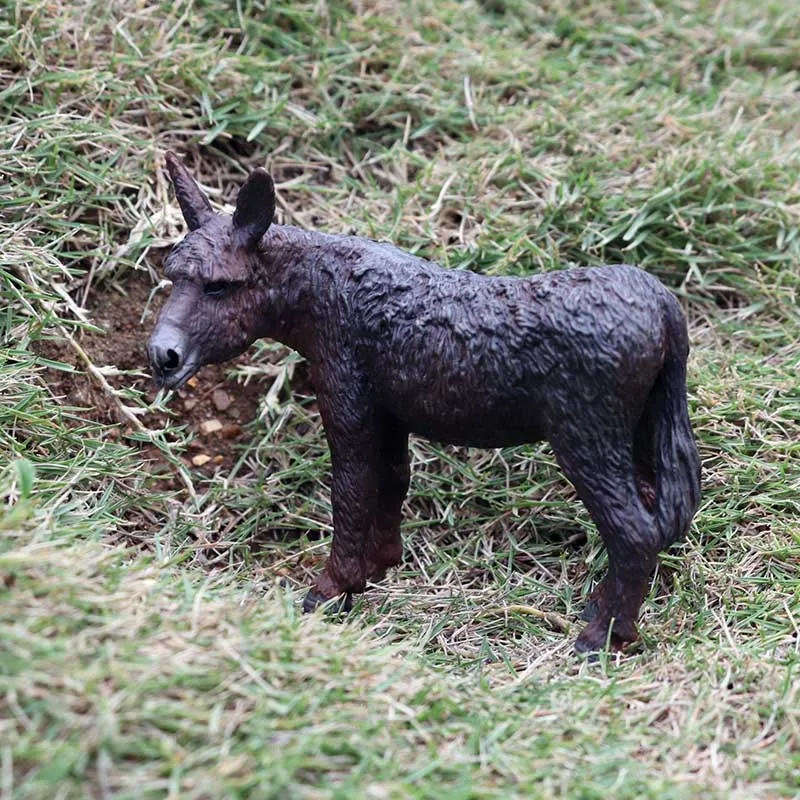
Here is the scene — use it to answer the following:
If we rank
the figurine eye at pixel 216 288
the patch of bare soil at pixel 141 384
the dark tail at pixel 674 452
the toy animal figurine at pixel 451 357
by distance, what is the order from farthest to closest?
the patch of bare soil at pixel 141 384 < the figurine eye at pixel 216 288 < the dark tail at pixel 674 452 < the toy animal figurine at pixel 451 357

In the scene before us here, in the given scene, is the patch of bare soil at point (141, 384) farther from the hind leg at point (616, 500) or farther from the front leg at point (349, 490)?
the hind leg at point (616, 500)

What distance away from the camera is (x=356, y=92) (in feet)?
15.8

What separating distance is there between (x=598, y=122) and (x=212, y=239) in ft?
7.45

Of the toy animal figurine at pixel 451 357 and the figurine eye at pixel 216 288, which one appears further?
the figurine eye at pixel 216 288

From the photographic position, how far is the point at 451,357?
10.0 feet

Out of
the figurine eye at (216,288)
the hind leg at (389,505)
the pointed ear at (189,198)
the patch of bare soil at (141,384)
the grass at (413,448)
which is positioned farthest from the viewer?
the patch of bare soil at (141,384)

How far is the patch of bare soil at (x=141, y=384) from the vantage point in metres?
3.87

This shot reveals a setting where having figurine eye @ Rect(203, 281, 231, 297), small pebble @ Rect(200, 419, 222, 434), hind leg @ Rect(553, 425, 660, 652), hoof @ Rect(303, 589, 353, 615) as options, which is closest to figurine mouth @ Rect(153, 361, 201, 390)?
figurine eye @ Rect(203, 281, 231, 297)

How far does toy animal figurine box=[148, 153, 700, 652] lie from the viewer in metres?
2.92

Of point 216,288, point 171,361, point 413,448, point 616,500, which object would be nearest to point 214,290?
point 216,288

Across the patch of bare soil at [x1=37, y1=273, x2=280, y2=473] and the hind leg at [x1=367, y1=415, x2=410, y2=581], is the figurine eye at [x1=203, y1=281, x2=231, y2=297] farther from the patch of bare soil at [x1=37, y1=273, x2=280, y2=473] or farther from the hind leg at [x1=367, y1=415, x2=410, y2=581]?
the patch of bare soil at [x1=37, y1=273, x2=280, y2=473]

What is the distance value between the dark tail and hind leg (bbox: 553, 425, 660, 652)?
0.07m

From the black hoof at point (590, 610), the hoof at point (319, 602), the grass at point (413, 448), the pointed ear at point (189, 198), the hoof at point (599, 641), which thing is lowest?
the hoof at point (319, 602)

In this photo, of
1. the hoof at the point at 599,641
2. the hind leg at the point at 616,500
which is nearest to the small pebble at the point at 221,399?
the hind leg at the point at 616,500
